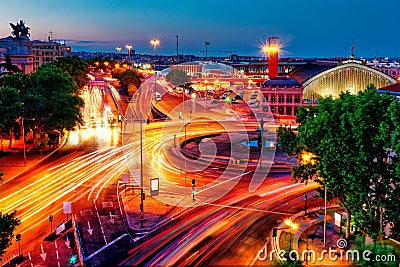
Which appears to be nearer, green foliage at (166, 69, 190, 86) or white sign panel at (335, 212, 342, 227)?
white sign panel at (335, 212, 342, 227)

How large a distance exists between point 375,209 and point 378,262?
10.7m

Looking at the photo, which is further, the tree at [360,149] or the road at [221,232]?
the road at [221,232]

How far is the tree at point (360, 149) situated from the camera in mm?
25083

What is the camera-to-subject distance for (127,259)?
28.9m

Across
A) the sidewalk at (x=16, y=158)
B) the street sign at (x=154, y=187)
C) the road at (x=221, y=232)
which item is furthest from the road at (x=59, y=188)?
the road at (x=221, y=232)

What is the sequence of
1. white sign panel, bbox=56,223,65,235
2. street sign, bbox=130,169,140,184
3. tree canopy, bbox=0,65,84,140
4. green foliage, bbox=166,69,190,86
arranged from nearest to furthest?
white sign panel, bbox=56,223,65,235 < street sign, bbox=130,169,140,184 < tree canopy, bbox=0,65,84,140 < green foliage, bbox=166,69,190,86

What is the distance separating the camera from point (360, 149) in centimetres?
2553

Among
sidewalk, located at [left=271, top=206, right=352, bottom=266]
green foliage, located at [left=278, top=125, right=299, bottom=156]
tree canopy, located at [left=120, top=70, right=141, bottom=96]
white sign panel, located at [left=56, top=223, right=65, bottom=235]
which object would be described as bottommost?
sidewalk, located at [left=271, top=206, right=352, bottom=266]

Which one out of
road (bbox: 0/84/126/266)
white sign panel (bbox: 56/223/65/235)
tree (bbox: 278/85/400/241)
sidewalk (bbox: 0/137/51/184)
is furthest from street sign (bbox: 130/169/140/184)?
tree (bbox: 278/85/400/241)

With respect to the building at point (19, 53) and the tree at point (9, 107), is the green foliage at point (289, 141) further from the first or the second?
the building at point (19, 53)

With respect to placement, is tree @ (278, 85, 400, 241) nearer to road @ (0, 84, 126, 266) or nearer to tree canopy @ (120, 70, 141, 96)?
road @ (0, 84, 126, 266)

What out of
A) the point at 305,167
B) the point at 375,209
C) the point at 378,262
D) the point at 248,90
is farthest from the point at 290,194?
the point at 248,90

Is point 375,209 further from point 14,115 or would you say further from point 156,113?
point 156,113

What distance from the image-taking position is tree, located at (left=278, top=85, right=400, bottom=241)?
2508cm
